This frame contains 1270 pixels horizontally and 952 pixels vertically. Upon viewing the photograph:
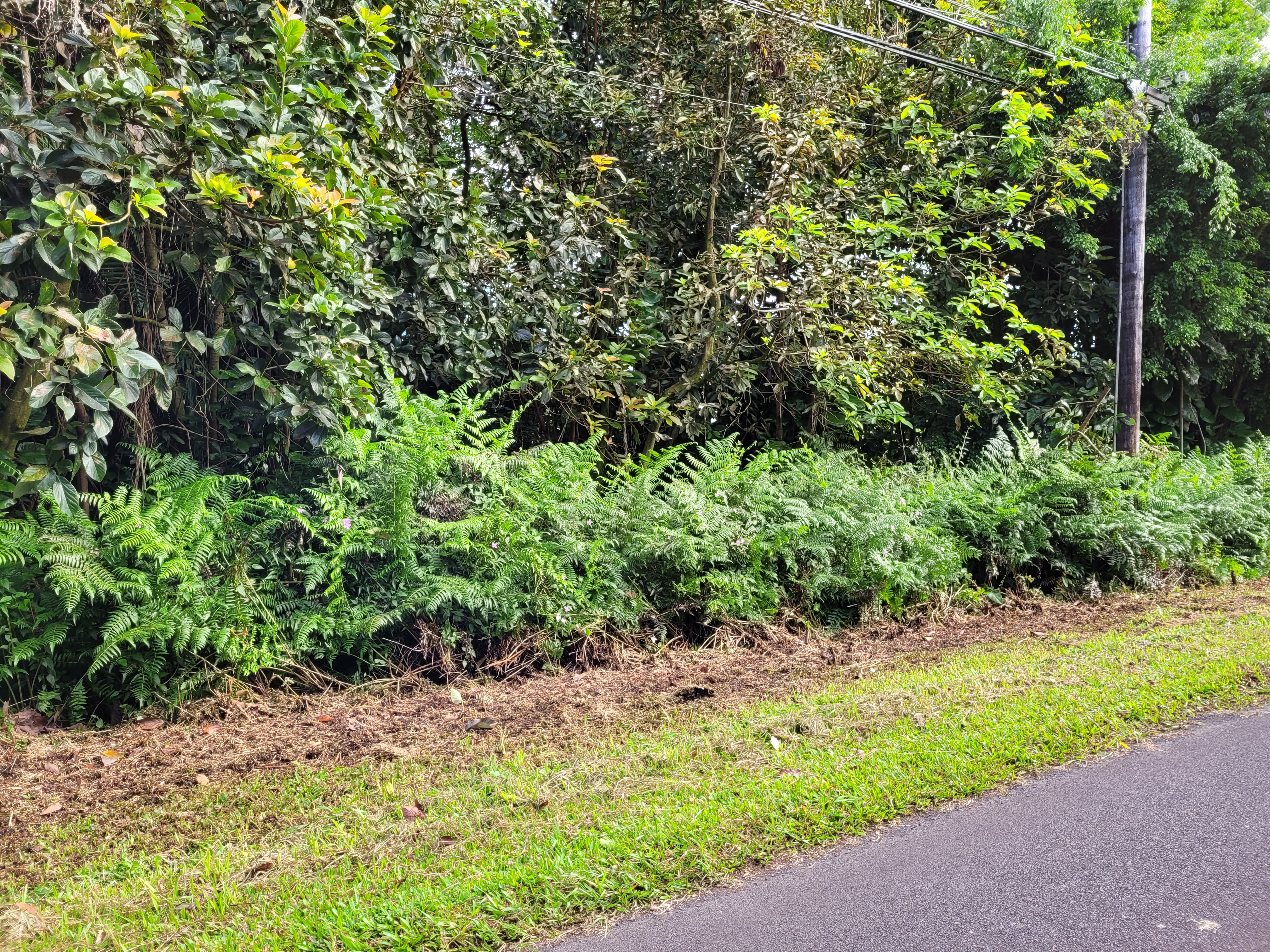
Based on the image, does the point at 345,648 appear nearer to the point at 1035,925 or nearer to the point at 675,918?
the point at 675,918

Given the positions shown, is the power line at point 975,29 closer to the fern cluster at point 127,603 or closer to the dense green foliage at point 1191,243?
the dense green foliage at point 1191,243

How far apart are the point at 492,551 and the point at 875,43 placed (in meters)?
7.32

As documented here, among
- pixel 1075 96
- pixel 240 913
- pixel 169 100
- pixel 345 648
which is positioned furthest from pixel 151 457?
pixel 1075 96

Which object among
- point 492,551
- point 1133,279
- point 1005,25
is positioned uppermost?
point 1005,25

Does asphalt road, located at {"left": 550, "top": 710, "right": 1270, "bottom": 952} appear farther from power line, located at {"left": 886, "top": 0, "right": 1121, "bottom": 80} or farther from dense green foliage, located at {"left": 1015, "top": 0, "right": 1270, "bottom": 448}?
dense green foliage, located at {"left": 1015, "top": 0, "right": 1270, "bottom": 448}

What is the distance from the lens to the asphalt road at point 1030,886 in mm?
2953

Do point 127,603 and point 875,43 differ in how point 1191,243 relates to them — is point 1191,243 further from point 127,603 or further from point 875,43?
point 127,603

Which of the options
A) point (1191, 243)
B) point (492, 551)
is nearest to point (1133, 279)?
point (1191, 243)

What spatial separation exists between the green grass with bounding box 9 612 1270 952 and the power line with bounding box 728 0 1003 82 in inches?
282

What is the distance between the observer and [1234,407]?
16.2m

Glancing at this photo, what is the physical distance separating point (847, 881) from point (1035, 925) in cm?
65

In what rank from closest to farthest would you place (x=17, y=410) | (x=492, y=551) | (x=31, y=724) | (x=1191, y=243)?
(x=17, y=410)
(x=31, y=724)
(x=492, y=551)
(x=1191, y=243)

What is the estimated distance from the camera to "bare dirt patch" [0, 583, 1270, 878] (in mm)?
4395

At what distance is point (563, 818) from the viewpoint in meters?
3.79
